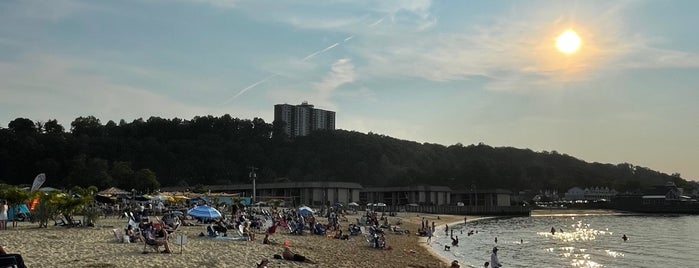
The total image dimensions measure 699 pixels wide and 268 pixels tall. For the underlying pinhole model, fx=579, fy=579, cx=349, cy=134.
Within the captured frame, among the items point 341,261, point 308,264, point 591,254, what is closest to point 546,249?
point 591,254

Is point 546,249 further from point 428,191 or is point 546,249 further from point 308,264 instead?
point 428,191

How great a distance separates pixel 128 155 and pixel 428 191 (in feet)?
188

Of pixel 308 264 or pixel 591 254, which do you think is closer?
pixel 308 264

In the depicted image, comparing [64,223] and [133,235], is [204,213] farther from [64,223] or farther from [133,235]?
[64,223]

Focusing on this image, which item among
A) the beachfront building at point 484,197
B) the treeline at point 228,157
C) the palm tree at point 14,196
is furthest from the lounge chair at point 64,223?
the beachfront building at point 484,197

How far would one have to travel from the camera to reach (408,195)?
11181cm

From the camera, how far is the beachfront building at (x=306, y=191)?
303 feet

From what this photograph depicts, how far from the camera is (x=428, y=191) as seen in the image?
365ft

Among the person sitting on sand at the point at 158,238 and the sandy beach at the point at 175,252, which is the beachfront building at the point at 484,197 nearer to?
the sandy beach at the point at 175,252

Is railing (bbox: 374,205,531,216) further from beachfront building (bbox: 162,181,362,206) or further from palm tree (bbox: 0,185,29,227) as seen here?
palm tree (bbox: 0,185,29,227)

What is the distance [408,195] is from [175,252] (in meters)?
95.5

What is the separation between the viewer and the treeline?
95.4m

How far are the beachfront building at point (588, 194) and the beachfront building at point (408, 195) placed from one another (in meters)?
56.6

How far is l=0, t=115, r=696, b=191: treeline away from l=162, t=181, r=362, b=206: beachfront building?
10.2 metres
